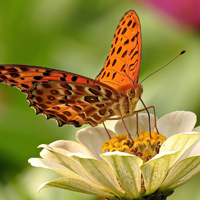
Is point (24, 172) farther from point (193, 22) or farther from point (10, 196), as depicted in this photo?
point (193, 22)

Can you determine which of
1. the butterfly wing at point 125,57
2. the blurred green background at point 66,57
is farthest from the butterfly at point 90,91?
the blurred green background at point 66,57

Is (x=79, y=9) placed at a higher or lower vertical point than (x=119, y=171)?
higher

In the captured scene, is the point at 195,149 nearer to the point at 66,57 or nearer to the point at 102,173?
the point at 102,173

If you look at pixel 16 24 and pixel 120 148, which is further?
pixel 16 24

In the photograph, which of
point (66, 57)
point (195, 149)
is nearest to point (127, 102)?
point (195, 149)

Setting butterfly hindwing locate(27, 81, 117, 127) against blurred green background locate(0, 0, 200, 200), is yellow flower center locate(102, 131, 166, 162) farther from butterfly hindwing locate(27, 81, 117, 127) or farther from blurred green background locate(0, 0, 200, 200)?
blurred green background locate(0, 0, 200, 200)

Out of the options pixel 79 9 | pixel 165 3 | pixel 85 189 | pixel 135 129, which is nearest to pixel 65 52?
pixel 79 9
